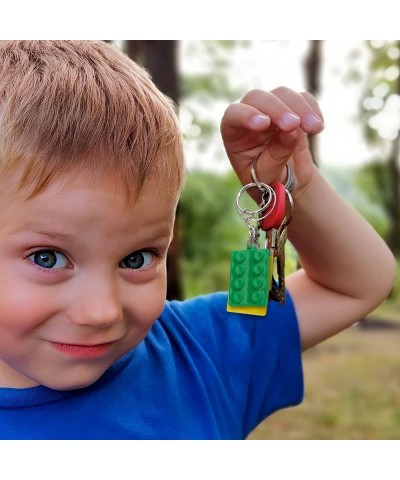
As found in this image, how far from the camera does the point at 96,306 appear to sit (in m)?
0.88

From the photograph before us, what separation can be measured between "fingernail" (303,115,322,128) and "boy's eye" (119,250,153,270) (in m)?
0.33

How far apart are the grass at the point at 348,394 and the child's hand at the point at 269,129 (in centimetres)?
245

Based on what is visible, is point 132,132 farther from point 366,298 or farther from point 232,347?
point 366,298

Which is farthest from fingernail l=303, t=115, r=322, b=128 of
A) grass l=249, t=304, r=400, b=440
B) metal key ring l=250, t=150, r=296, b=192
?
grass l=249, t=304, r=400, b=440

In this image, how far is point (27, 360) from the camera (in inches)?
36.7

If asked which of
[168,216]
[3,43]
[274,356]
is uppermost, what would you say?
[3,43]

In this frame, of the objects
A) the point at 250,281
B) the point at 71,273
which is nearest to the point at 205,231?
the point at 250,281

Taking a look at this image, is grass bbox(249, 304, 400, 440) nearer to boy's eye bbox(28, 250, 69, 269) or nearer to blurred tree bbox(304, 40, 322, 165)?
blurred tree bbox(304, 40, 322, 165)

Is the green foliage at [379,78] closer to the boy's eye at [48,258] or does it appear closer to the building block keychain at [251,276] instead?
the building block keychain at [251,276]

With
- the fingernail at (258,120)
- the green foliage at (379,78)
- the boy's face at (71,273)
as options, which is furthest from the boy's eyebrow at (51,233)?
the green foliage at (379,78)

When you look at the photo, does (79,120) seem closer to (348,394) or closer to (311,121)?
(311,121)

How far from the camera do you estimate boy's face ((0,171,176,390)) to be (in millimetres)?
862
